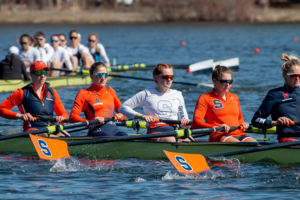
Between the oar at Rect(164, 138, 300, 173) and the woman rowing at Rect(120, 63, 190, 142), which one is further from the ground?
the woman rowing at Rect(120, 63, 190, 142)

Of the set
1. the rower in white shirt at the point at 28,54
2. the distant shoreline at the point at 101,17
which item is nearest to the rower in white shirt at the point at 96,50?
the rower in white shirt at the point at 28,54

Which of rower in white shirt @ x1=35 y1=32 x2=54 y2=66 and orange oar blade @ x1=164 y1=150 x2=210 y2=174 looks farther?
rower in white shirt @ x1=35 y1=32 x2=54 y2=66

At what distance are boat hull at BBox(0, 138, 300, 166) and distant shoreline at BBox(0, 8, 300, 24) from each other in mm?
45791

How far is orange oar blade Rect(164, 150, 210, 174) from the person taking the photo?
20.8 ft

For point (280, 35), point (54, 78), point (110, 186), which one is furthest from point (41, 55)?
point (280, 35)

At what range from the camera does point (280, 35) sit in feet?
125

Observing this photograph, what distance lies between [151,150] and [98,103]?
3.59ft

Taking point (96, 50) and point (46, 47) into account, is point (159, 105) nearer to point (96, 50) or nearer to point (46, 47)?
point (46, 47)

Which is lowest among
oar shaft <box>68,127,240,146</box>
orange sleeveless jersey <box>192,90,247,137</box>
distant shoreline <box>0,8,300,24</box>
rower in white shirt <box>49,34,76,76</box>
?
oar shaft <box>68,127,240,146</box>

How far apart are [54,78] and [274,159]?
9265 millimetres

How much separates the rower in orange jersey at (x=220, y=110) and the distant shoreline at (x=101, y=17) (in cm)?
4569

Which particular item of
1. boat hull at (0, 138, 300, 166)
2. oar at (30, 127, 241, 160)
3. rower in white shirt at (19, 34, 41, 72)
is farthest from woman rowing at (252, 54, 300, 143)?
rower in white shirt at (19, 34, 41, 72)

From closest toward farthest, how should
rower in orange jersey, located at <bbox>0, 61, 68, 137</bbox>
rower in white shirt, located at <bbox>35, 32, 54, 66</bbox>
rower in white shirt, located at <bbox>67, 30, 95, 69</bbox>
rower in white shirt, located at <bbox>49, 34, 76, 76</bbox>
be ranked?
rower in orange jersey, located at <bbox>0, 61, 68, 137</bbox>
rower in white shirt, located at <bbox>35, 32, 54, 66</bbox>
rower in white shirt, located at <bbox>49, 34, 76, 76</bbox>
rower in white shirt, located at <bbox>67, 30, 95, 69</bbox>

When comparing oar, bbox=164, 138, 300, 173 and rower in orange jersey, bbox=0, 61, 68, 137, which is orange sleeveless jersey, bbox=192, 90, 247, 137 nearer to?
oar, bbox=164, 138, 300, 173
